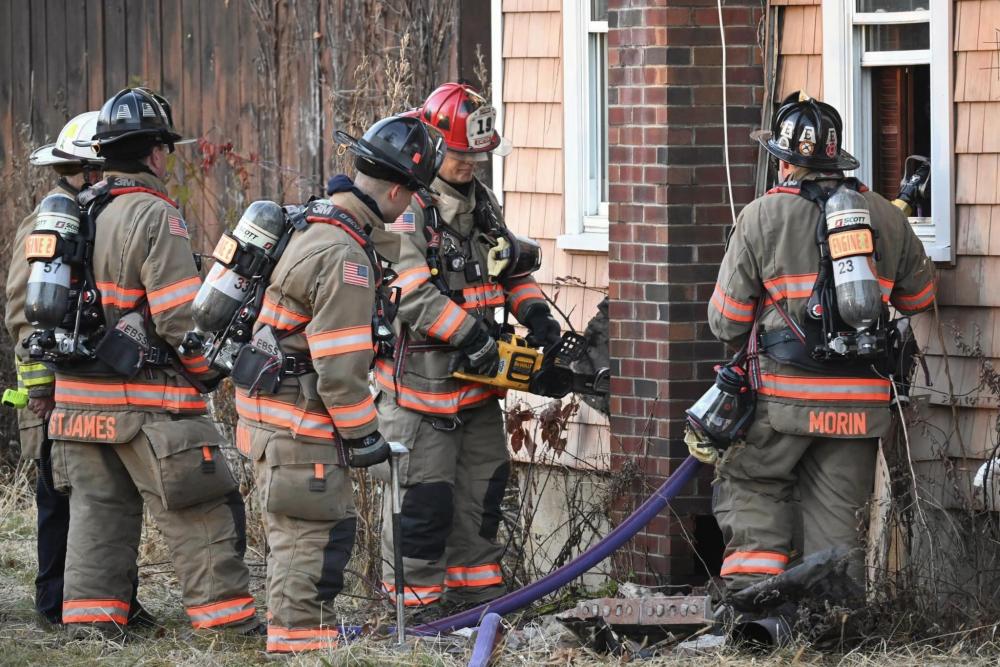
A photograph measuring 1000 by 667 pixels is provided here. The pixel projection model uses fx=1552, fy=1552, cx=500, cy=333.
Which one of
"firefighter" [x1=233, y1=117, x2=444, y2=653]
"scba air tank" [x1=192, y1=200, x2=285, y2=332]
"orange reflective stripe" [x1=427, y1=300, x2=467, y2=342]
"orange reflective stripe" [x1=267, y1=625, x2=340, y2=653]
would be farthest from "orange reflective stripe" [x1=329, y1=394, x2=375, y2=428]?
"orange reflective stripe" [x1=427, y1=300, x2=467, y2=342]

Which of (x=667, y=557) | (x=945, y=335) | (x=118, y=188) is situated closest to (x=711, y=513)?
(x=667, y=557)

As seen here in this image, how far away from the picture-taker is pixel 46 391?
7.03 meters

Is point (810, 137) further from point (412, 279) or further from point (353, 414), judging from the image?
point (353, 414)

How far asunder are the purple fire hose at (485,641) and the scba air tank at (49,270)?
2226 mm

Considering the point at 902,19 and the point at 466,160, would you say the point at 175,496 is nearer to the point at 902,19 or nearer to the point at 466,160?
the point at 466,160

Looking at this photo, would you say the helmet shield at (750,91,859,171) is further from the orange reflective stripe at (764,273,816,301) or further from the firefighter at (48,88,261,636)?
the firefighter at (48,88,261,636)

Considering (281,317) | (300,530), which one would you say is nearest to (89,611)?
(300,530)

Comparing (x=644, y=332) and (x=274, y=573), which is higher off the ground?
(x=644, y=332)

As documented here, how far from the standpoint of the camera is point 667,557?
24.4 ft

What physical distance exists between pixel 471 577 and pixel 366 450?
1.58 meters

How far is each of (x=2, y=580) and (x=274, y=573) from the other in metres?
2.78

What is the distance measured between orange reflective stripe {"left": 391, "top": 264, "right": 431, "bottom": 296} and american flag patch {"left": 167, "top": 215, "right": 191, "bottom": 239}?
95cm

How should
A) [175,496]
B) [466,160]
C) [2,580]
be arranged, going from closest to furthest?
[175,496], [466,160], [2,580]

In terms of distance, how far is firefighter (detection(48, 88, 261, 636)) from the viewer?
6.65m
